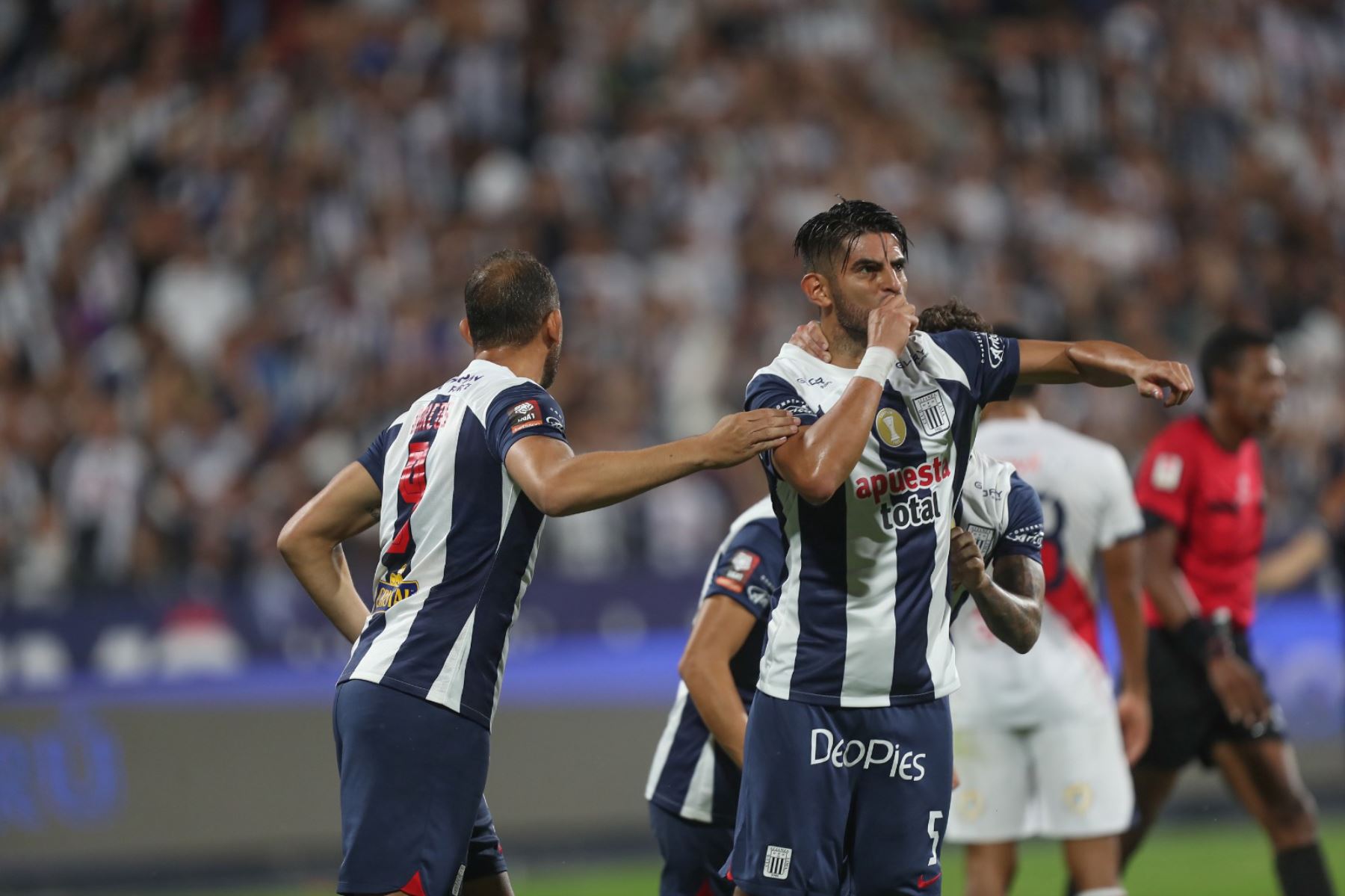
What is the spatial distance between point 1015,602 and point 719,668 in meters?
0.93

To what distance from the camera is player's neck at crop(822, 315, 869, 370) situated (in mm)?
5000

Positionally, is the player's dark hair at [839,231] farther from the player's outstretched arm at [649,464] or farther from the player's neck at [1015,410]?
the player's neck at [1015,410]

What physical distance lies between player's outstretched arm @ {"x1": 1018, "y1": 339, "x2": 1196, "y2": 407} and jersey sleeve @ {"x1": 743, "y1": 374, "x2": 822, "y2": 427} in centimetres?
67

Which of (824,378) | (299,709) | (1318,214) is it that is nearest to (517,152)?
(299,709)

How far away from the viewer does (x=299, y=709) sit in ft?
36.1

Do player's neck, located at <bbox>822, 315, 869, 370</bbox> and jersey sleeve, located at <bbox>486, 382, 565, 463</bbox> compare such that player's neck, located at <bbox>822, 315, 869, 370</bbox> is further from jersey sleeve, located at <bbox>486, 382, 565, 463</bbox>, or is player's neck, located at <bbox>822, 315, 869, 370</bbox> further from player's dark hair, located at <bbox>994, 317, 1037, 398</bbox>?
player's dark hair, located at <bbox>994, 317, 1037, 398</bbox>

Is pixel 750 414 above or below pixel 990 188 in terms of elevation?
below

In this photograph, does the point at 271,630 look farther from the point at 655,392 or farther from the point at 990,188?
the point at 990,188

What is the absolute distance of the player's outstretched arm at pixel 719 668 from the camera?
5348mm

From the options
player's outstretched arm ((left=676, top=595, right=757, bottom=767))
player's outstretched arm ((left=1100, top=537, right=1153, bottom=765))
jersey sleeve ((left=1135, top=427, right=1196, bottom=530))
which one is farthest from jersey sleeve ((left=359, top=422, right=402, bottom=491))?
jersey sleeve ((left=1135, top=427, right=1196, bottom=530))

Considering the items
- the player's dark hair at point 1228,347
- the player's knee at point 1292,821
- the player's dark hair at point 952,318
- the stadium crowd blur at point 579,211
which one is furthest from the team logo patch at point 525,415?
the stadium crowd blur at point 579,211

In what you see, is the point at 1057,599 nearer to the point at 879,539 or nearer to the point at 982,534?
the point at 982,534

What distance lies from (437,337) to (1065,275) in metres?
5.49

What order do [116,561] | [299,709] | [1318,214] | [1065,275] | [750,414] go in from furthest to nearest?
[1318,214], [1065,275], [116,561], [299,709], [750,414]
